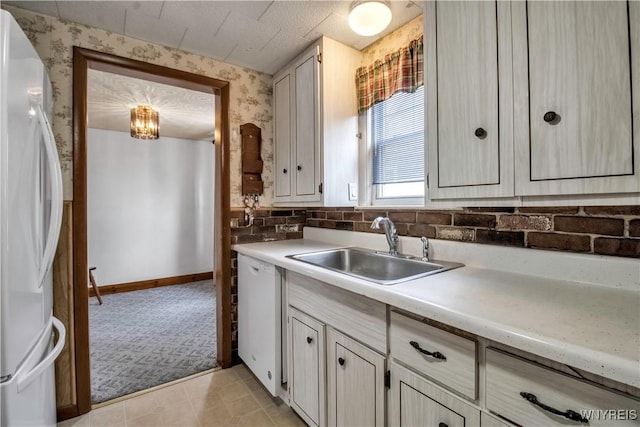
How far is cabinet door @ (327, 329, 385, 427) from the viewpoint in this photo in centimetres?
107

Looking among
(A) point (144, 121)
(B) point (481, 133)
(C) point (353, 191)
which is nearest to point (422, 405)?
(B) point (481, 133)

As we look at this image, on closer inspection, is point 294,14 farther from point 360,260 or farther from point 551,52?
point 360,260

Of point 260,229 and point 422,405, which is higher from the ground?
point 260,229

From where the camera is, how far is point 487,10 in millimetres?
1016

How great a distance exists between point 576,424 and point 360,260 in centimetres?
122

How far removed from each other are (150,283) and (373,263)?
3846 mm

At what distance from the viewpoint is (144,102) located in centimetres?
298

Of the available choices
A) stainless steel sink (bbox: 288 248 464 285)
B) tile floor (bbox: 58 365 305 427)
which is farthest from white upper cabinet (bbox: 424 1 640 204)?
tile floor (bbox: 58 365 305 427)

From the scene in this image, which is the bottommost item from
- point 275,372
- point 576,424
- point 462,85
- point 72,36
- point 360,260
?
point 275,372

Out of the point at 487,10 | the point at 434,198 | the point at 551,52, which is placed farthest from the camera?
the point at 434,198

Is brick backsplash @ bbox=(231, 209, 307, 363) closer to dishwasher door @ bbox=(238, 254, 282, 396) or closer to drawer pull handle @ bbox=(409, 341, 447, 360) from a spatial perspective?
dishwasher door @ bbox=(238, 254, 282, 396)

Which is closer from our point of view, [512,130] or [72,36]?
[512,130]

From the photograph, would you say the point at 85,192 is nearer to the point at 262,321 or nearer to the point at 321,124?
the point at 262,321

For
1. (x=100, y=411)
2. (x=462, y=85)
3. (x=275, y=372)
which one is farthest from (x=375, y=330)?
(x=100, y=411)
